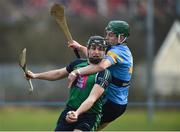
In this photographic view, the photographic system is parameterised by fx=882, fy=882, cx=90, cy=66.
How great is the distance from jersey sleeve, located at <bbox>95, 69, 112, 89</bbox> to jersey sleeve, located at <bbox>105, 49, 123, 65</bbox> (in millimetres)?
346

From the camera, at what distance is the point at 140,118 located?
74.0 ft

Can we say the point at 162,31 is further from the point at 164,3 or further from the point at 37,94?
the point at 37,94

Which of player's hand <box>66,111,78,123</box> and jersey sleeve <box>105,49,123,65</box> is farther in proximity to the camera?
jersey sleeve <box>105,49,123,65</box>

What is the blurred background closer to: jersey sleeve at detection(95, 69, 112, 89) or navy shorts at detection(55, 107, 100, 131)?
navy shorts at detection(55, 107, 100, 131)

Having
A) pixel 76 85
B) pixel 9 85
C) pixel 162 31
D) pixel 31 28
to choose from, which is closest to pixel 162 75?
pixel 162 31

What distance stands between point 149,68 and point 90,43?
1197 cm

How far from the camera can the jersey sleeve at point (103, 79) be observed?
31.4ft

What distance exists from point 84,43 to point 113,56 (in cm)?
1434

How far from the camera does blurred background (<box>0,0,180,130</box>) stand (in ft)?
71.9

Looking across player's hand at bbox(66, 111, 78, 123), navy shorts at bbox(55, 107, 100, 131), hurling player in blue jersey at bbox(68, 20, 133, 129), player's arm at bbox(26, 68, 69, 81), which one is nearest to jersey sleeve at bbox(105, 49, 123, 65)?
hurling player in blue jersey at bbox(68, 20, 133, 129)

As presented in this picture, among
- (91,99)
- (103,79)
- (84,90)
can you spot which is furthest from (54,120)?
(91,99)

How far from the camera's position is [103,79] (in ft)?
31.5

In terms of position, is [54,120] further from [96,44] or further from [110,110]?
[96,44]

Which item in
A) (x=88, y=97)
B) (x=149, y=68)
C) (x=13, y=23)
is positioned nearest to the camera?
(x=88, y=97)
